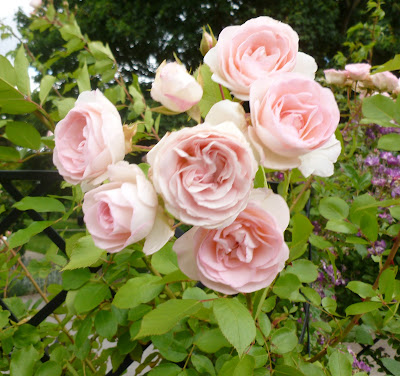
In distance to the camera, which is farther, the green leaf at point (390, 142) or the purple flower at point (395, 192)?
the purple flower at point (395, 192)

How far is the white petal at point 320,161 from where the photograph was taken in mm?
351

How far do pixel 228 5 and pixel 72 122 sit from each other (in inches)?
314

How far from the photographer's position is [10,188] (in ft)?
2.26

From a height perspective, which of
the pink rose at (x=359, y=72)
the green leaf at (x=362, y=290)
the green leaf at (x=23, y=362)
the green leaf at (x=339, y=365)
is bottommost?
the green leaf at (x=339, y=365)

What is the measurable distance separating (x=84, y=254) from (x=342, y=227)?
438 mm

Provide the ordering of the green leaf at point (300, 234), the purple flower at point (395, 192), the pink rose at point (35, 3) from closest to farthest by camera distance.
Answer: the green leaf at point (300, 234), the purple flower at point (395, 192), the pink rose at point (35, 3)

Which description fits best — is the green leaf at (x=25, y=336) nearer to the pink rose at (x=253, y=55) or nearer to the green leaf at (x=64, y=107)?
the green leaf at (x=64, y=107)

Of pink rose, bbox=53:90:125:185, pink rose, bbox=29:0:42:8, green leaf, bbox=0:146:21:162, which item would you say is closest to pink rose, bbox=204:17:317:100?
pink rose, bbox=53:90:125:185

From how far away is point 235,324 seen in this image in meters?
0.35

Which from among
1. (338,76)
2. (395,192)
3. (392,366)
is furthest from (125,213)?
(395,192)

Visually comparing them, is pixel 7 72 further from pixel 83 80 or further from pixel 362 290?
pixel 362 290

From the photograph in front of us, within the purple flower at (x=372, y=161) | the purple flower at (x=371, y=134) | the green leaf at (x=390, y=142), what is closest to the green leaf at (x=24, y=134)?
the green leaf at (x=390, y=142)

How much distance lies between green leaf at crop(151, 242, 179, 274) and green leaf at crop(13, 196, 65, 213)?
0.19m

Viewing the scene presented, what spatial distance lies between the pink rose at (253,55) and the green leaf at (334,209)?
35 cm
